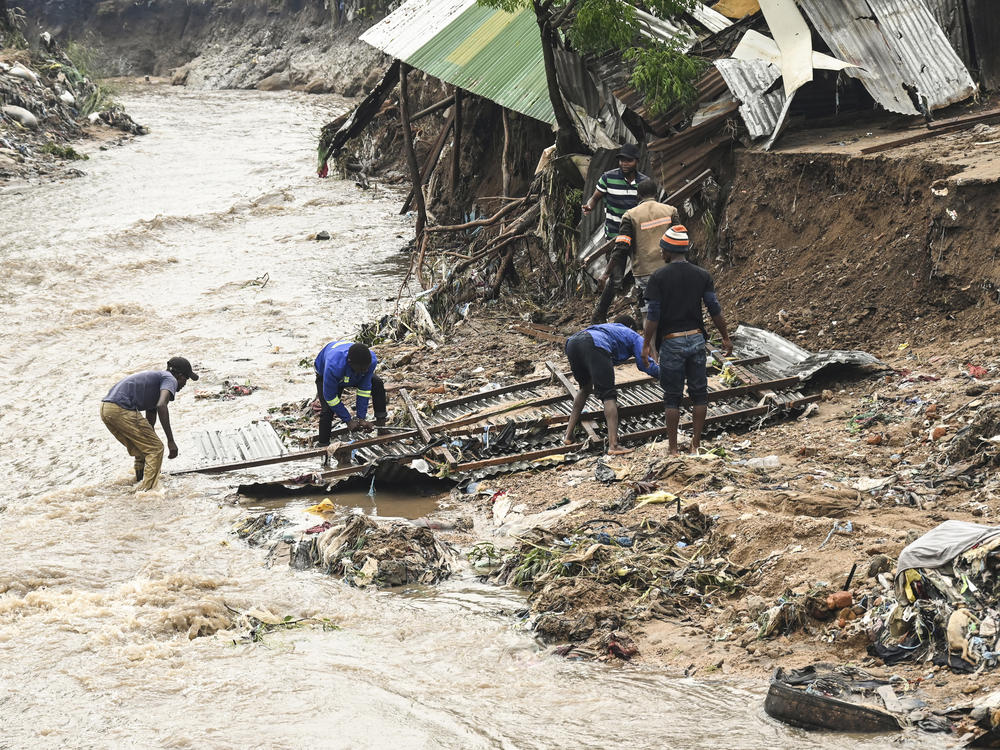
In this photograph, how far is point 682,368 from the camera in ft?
23.9

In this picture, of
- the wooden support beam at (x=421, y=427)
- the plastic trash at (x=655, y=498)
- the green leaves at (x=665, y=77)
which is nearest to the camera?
the plastic trash at (x=655, y=498)

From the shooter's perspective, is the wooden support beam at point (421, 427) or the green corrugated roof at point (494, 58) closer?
the wooden support beam at point (421, 427)

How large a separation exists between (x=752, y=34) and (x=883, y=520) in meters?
6.88

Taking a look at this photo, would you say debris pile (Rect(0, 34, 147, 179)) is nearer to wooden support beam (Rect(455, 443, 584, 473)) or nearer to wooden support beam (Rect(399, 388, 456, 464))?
wooden support beam (Rect(399, 388, 456, 464))

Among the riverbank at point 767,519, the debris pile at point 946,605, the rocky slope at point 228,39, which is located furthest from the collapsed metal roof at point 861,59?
the rocky slope at point 228,39

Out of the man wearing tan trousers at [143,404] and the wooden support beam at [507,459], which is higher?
the man wearing tan trousers at [143,404]

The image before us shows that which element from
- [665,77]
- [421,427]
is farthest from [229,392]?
[665,77]

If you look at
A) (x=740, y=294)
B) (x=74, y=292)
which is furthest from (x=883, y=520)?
(x=74, y=292)

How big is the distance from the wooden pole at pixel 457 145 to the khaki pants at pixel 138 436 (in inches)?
327

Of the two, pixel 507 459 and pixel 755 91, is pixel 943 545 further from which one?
pixel 755 91

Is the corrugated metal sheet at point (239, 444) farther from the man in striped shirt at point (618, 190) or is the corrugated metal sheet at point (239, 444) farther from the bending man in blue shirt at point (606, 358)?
the man in striped shirt at point (618, 190)

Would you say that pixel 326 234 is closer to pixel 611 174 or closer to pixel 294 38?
pixel 611 174

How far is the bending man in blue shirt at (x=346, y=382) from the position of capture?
8.35 meters

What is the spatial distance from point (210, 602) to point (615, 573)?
96.3 inches
